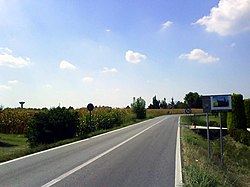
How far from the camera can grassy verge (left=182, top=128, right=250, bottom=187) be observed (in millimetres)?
7878

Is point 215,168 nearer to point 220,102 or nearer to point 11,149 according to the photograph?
point 220,102

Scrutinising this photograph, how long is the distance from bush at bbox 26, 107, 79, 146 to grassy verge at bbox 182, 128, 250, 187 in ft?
31.4

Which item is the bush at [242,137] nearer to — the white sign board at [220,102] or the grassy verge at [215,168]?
the grassy verge at [215,168]

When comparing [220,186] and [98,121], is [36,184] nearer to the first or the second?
[220,186]

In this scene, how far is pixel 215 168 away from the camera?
11469mm

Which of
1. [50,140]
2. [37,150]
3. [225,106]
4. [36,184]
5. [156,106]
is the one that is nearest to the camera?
[36,184]

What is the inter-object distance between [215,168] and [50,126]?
1459 cm

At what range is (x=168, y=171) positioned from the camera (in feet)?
34.0

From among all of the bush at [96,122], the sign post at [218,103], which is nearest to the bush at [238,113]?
the bush at [96,122]

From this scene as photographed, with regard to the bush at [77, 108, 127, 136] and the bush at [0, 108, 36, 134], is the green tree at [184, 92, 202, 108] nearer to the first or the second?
the bush at [77, 108, 127, 136]

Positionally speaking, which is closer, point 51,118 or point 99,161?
point 99,161

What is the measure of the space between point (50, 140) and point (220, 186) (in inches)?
683

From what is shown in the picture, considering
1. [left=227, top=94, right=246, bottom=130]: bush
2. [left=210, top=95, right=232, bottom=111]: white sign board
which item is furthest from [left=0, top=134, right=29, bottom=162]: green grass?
[left=227, top=94, right=246, bottom=130]: bush

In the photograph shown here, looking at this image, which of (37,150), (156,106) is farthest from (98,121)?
(156,106)
